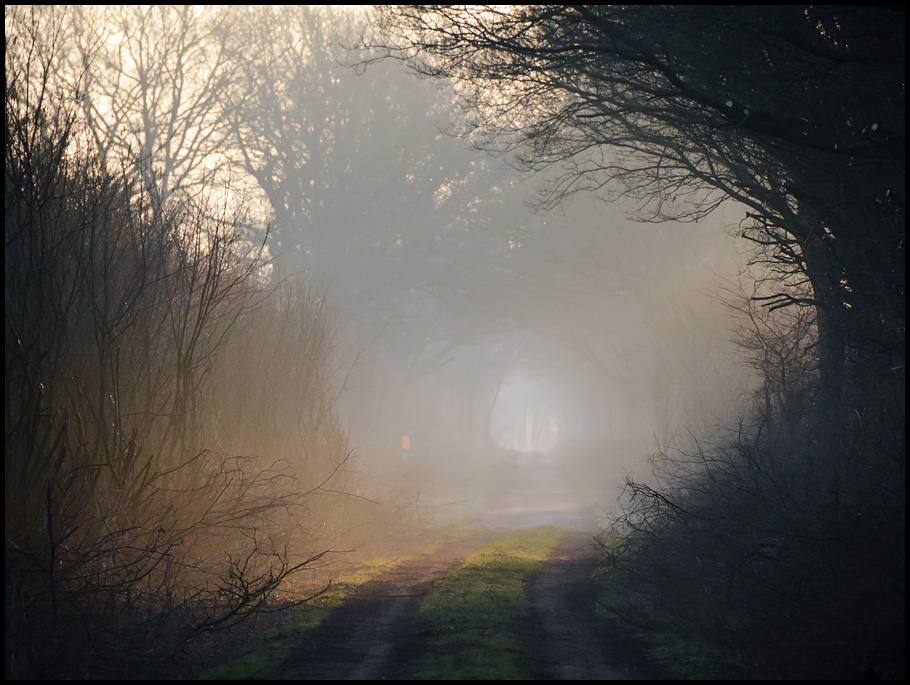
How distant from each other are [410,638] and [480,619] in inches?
44.7

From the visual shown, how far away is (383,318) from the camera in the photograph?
3388cm

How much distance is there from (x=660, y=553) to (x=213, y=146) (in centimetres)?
2027

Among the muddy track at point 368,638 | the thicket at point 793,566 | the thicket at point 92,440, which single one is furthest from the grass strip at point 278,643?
the thicket at point 793,566

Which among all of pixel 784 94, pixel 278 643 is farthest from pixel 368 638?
pixel 784 94

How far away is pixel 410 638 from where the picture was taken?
7.71 m

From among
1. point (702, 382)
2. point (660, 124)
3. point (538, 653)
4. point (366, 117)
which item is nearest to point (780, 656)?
point (538, 653)

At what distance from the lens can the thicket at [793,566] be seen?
19.8 ft

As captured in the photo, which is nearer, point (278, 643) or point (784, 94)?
point (278, 643)

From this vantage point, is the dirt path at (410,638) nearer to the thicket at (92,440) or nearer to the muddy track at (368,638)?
the muddy track at (368,638)

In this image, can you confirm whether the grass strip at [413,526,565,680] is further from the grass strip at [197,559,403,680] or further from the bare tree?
the bare tree

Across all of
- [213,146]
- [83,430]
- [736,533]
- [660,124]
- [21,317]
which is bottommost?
[736,533]

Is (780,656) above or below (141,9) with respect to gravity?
below

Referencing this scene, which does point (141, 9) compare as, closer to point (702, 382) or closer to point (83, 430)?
point (83, 430)

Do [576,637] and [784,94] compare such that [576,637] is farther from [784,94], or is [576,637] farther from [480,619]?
[784,94]
